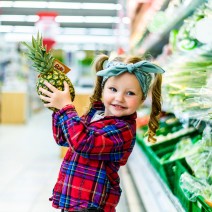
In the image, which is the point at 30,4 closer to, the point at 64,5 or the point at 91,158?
the point at 64,5

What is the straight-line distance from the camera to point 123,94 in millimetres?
1476

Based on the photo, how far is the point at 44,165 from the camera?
4.76 m

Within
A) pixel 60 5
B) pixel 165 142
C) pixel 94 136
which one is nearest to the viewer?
pixel 94 136

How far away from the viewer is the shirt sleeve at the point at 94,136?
137cm

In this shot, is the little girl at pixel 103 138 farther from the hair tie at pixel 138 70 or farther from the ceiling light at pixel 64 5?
the ceiling light at pixel 64 5

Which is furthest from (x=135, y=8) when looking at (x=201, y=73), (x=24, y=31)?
(x=24, y=31)

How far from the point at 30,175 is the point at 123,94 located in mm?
2994

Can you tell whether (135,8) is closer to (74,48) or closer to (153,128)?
(153,128)

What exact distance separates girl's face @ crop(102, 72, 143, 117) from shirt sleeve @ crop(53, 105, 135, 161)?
0.16 feet

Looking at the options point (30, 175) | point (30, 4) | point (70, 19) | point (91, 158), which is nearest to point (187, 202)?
point (91, 158)

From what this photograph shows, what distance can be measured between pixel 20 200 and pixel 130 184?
1061mm

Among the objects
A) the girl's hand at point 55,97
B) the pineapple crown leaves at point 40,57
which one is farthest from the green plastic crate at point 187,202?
the pineapple crown leaves at point 40,57

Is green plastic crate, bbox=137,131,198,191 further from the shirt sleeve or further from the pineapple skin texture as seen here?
the pineapple skin texture

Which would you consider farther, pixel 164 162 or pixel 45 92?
pixel 164 162
